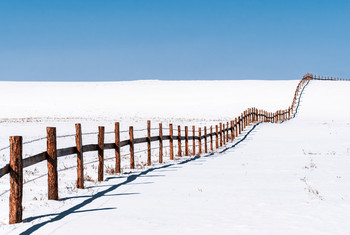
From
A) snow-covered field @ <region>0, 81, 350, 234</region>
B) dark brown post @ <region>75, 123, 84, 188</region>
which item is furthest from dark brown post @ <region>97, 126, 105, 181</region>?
dark brown post @ <region>75, 123, 84, 188</region>

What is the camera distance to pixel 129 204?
8.97 meters

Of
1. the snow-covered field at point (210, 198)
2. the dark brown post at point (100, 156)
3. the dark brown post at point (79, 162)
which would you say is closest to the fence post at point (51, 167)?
the snow-covered field at point (210, 198)

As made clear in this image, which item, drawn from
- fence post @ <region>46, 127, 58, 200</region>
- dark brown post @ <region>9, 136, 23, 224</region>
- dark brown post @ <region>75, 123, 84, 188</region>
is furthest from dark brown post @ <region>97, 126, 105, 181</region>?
dark brown post @ <region>9, 136, 23, 224</region>

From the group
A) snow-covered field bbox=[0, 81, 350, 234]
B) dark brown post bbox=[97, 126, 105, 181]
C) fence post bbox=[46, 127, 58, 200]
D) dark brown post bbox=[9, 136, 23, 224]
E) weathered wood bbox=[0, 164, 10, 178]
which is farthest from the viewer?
dark brown post bbox=[97, 126, 105, 181]

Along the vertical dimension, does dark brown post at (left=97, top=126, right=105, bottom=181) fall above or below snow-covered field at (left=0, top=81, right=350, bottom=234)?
above

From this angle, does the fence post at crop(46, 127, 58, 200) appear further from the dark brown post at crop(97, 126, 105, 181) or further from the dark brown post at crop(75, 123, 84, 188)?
the dark brown post at crop(97, 126, 105, 181)

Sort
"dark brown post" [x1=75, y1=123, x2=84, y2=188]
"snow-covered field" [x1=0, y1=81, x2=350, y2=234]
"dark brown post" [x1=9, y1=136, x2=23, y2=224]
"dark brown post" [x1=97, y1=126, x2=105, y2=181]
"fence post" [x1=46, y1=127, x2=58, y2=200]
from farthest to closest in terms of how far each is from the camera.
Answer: "dark brown post" [x1=97, y1=126, x2=105, y2=181] → "dark brown post" [x1=75, y1=123, x2=84, y2=188] → "fence post" [x1=46, y1=127, x2=58, y2=200] → "dark brown post" [x1=9, y1=136, x2=23, y2=224] → "snow-covered field" [x1=0, y1=81, x2=350, y2=234]

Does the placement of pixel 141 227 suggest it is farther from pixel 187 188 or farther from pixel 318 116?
pixel 318 116

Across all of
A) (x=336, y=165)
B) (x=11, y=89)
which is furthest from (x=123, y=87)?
(x=336, y=165)

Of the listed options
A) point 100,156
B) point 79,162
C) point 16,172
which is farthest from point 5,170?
point 100,156

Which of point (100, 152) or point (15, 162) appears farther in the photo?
point (100, 152)

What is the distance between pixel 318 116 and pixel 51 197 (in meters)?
51.5

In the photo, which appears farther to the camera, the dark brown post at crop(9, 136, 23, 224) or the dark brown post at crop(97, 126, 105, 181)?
the dark brown post at crop(97, 126, 105, 181)

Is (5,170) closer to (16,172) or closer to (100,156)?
(16,172)
